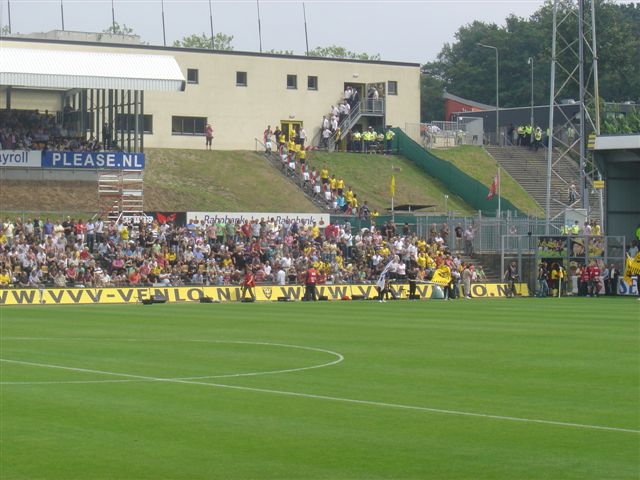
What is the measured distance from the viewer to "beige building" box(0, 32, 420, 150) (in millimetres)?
77438

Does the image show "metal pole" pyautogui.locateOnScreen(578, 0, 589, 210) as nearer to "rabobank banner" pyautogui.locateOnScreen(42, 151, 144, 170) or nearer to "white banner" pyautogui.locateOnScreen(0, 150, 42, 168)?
"rabobank banner" pyautogui.locateOnScreen(42, 151, 144, 170)

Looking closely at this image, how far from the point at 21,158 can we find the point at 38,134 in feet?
8.56

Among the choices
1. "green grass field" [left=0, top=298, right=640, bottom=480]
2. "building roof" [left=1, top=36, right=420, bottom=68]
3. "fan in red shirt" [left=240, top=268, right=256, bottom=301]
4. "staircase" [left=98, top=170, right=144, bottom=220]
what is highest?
"building roof" [left=1, top=36, right=420, bottom=68]

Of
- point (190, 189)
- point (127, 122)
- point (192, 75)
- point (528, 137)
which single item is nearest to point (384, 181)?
point (190, 189)

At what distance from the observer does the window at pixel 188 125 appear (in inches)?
3081

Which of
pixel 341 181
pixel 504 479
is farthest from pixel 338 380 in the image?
pixel 341 181

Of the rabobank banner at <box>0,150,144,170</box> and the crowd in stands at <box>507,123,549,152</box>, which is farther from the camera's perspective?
Result: the crowd in stands at <box>507,123,549,152</box>

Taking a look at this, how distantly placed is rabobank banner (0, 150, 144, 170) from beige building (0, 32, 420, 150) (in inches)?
433

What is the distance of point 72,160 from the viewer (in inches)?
2518

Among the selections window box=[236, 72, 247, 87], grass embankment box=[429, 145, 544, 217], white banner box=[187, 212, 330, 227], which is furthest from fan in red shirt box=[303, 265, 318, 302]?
window box=[236, 72, 247, 87]

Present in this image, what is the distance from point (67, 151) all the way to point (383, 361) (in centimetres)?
4374

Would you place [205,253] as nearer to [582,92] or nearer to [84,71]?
[84,71]

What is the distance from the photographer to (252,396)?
17844 mm

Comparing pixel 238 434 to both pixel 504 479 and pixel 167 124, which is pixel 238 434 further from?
pixel 167 124
